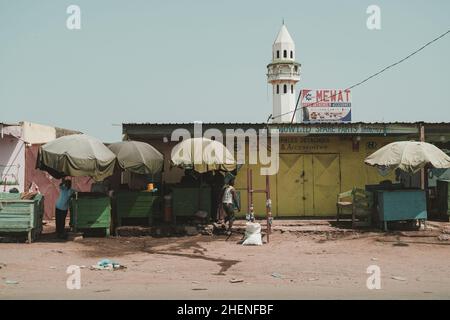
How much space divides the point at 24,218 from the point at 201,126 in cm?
630

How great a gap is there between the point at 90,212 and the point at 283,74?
2016 inches

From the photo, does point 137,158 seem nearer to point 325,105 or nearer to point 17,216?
point 17,216

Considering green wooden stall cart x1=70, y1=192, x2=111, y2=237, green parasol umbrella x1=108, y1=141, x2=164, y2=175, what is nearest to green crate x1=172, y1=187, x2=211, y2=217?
green parasol umbrella x1=108, y1=141, x2=164, y2=175

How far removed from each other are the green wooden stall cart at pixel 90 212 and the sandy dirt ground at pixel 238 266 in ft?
1.47

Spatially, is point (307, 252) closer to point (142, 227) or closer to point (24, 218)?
point (142, 227)

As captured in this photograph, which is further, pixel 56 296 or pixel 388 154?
pixel 388 154

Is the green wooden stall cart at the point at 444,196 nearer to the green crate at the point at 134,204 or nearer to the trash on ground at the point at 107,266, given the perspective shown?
the green crate at the point at 134,204

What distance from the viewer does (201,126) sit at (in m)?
16.4

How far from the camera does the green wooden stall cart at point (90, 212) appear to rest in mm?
13812

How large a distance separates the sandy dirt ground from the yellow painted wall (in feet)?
9.51

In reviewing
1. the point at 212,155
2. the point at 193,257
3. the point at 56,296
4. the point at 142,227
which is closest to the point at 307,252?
the point at 193,257

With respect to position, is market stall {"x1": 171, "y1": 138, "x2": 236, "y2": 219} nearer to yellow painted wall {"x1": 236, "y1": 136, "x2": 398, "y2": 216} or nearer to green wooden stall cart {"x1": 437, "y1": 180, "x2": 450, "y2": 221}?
yellow painted wall {"x1": 236, "y1": 136, "x2": 398, "y2": 216}

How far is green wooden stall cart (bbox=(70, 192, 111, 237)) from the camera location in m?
13.8

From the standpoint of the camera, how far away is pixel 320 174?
58.1ft
